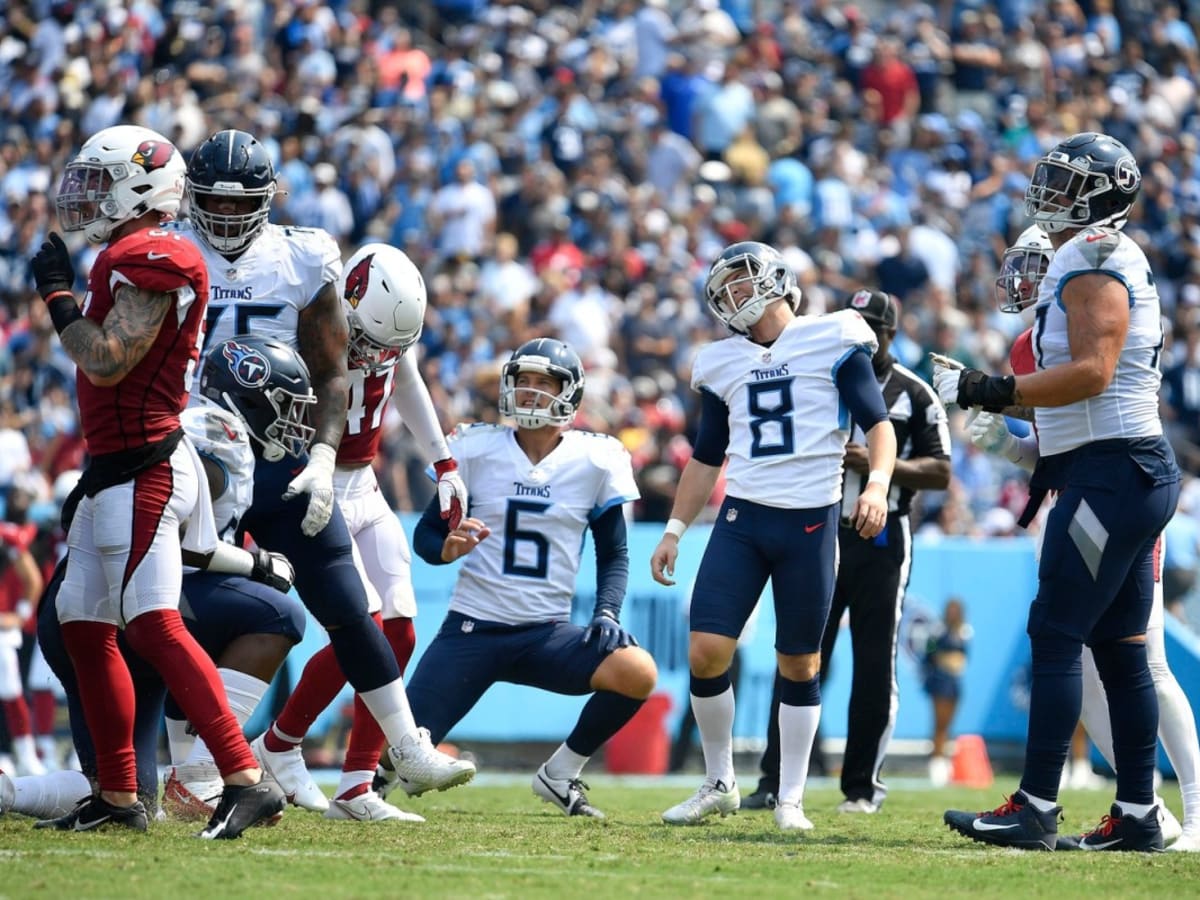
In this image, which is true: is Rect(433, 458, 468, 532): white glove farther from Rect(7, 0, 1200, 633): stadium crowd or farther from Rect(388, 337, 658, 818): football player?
Rect(7, 0, 1200, 633): stadium crowd

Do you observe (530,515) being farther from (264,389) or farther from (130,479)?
(130,479)

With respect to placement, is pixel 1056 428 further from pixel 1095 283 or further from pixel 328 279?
pixel 328 279

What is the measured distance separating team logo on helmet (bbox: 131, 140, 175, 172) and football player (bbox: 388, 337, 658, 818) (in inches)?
69.5

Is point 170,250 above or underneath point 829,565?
above

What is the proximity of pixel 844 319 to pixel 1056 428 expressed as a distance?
92 cm

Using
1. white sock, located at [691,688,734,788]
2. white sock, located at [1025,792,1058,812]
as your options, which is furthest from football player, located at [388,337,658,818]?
white sock, located at [1025,792,1058,812]

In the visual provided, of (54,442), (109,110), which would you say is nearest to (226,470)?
(54,442)

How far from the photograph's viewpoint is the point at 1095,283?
5625 millimetres

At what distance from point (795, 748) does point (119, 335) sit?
107 inches

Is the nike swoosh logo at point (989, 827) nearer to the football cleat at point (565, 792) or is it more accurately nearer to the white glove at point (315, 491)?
the football cleat at point (565, 792)

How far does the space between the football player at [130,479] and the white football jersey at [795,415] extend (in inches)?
79.6

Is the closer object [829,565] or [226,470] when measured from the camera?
[226,470]

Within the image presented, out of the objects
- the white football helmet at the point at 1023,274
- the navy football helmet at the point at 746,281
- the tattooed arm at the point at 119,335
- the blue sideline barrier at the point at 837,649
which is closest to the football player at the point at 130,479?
the tattooed arm at the point at 119,335

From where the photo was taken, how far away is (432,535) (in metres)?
6.83
